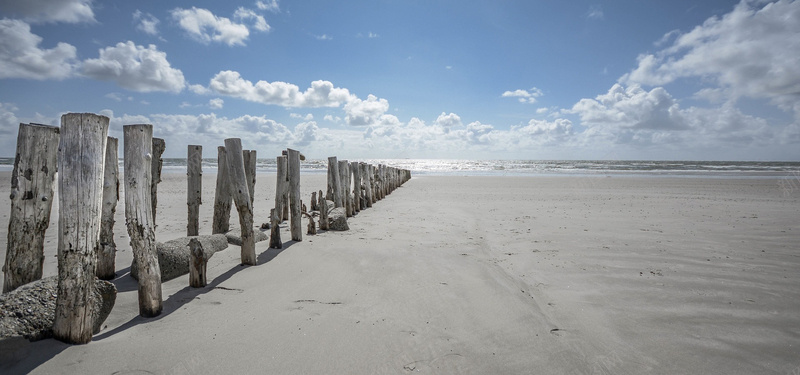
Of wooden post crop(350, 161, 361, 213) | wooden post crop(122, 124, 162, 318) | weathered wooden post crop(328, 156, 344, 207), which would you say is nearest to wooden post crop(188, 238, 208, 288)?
wooden post crop(122, 124, 162, 318)

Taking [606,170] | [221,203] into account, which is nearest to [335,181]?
[221,203]

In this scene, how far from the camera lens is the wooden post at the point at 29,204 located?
3428 millimetres

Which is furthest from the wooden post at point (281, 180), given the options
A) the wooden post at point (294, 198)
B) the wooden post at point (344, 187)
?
the wooden post at point (344, 187)

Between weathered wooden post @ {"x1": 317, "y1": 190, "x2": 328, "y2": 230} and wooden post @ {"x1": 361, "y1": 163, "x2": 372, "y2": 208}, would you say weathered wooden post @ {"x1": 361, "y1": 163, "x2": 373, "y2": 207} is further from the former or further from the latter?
weathered wooden post @ {"x1": 317, "y1": 190, "x2": 328, "y2": 230}

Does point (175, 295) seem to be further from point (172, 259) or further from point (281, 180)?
point (281, 180)

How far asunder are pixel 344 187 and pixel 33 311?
746 centimetres

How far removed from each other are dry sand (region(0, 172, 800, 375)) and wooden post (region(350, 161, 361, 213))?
4.01 metres

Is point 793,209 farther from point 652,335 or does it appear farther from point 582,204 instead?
point 652,335

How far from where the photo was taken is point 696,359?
2.97m

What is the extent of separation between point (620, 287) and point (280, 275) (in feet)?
14.5

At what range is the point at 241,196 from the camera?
200 inches

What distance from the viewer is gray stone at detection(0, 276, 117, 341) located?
2762 millimetres

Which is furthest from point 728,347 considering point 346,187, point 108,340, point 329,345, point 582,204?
point 582,204

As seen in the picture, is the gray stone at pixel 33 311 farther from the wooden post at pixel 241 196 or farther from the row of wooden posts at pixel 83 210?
the wooden post at pixel 241 196
